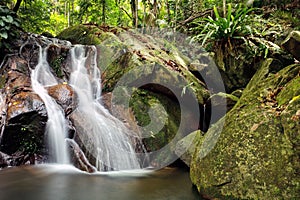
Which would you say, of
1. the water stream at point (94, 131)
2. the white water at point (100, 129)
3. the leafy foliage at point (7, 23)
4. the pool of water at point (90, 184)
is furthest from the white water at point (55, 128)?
the leafy foliage at point (7, 23)

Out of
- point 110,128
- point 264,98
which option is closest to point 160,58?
point 110,128

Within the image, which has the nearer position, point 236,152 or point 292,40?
point 236,152

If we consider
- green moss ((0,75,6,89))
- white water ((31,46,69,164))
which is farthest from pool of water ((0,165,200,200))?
green moss ((0,75,6,89))

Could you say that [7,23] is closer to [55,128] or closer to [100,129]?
[55,128]

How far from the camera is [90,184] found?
13.1 ft

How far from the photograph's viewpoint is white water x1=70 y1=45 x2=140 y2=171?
16.6ft

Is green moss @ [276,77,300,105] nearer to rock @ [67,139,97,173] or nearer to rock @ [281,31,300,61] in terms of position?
rock @ [281,31,300,61]

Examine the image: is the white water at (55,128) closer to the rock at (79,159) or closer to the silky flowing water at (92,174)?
the silky flowing water at (92,174)

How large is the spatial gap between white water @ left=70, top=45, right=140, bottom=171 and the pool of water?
35 centimetres

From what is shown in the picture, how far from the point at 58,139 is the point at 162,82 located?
255cm

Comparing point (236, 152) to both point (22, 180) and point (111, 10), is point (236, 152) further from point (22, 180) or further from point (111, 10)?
point (111, 10)

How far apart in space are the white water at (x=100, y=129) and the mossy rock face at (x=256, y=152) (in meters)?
1.77

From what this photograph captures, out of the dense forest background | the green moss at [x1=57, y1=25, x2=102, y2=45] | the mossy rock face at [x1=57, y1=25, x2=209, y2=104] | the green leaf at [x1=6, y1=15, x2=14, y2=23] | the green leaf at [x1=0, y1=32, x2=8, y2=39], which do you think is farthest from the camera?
the green moss at [x1=57, y1=25, x2=102, y2=45]

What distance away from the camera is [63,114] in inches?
221
